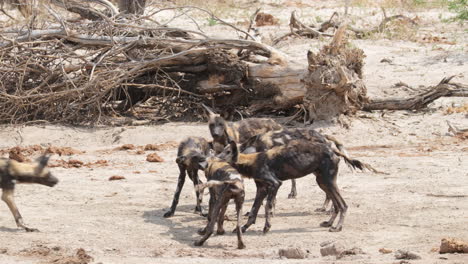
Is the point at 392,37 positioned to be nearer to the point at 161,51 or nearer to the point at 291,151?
the point at 161,51

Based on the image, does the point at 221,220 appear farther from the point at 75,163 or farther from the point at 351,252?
the point at 75,163

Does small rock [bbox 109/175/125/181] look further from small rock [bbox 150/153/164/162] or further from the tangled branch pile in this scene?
the tangled branch pile

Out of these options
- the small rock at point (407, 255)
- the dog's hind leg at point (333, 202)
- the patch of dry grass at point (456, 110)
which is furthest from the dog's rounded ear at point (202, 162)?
the patch of dry grass at point (456, 110)

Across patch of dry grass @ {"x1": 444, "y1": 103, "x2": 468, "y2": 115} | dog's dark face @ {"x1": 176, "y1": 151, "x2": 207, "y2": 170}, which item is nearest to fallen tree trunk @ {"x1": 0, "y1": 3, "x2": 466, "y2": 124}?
patch of dry grass @ {"x1": 444, "y1": 103, "x2": 468, "y2": 115}

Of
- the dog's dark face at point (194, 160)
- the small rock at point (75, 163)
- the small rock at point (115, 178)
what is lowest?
the small rock at point (75, 163)

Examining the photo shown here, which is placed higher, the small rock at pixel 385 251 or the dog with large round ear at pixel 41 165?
the dog with large round ear at pixel 41 165

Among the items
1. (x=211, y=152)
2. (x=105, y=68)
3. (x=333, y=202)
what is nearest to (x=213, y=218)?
(x=333, y=202)

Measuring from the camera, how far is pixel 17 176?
7848 millimetres

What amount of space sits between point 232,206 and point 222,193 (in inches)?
71.4

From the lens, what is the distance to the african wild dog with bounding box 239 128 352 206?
28.4 ft

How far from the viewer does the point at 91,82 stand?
1274 cm

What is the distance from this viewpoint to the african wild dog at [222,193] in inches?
291

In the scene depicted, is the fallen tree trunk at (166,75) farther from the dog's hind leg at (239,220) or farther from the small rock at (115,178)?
the dog's hind leg at (239,220)

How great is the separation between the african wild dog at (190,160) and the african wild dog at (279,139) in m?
0.46
